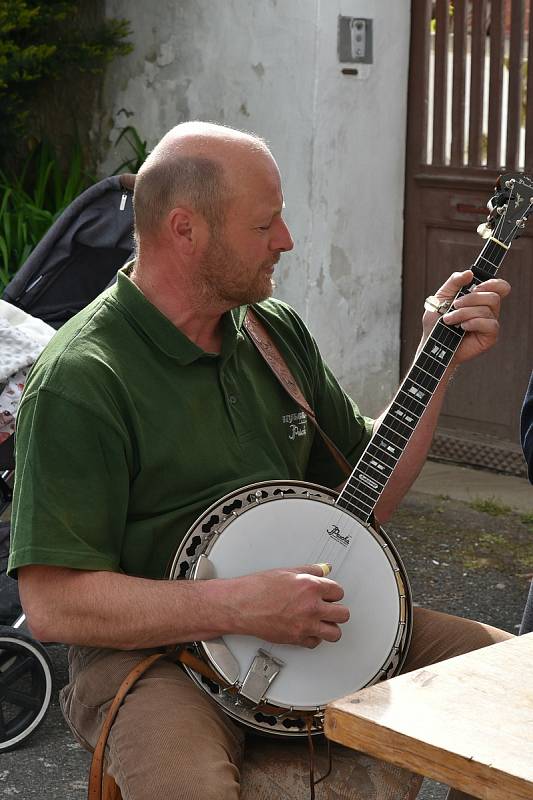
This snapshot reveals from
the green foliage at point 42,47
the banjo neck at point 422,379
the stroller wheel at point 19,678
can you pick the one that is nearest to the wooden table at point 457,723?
the banjo neck at point 422,379

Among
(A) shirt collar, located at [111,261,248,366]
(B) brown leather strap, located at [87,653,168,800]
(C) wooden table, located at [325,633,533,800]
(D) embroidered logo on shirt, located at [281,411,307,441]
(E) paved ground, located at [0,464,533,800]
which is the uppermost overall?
(A) shirt collar, located at [111,261,248,366]

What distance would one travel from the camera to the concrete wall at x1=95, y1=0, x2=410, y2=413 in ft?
18.9

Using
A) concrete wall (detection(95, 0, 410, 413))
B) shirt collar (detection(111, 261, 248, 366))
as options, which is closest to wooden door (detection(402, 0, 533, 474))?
concrete wall (detection(95, 0, 410, 413))

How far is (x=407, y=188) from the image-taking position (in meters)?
6.19

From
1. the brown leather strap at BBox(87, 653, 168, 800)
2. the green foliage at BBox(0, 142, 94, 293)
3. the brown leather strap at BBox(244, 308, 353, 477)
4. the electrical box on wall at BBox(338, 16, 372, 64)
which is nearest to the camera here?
the brown leather strap at BBox(87, 653, 168, 800)

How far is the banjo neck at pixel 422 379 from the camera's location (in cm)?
249

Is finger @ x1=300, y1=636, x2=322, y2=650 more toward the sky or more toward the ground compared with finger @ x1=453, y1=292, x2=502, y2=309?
more toward the ground

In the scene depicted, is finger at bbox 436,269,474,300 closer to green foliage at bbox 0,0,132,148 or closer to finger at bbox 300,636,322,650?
finger at bbox 300,636,322,650

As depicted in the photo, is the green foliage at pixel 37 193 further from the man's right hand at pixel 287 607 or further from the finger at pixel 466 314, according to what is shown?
the man's right hand at pixel 287 607

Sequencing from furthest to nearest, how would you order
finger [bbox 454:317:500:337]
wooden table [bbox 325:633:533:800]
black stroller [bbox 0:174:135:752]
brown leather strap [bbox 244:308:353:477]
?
1. black stroller [bbox 0:174:135:752]
2. brown leather strap [bbox 244:308:353:477]
3. finger [bbox 454:317:500:337]
4. wooden table [bbox 325:633:533:800]

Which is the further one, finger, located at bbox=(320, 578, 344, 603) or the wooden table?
finger, located at bbox=(320, 578, 344, 603)

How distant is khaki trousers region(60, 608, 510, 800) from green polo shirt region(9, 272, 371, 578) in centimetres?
20

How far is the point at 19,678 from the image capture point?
3.59 metres

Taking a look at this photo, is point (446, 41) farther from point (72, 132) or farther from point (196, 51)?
point (72, 132)
